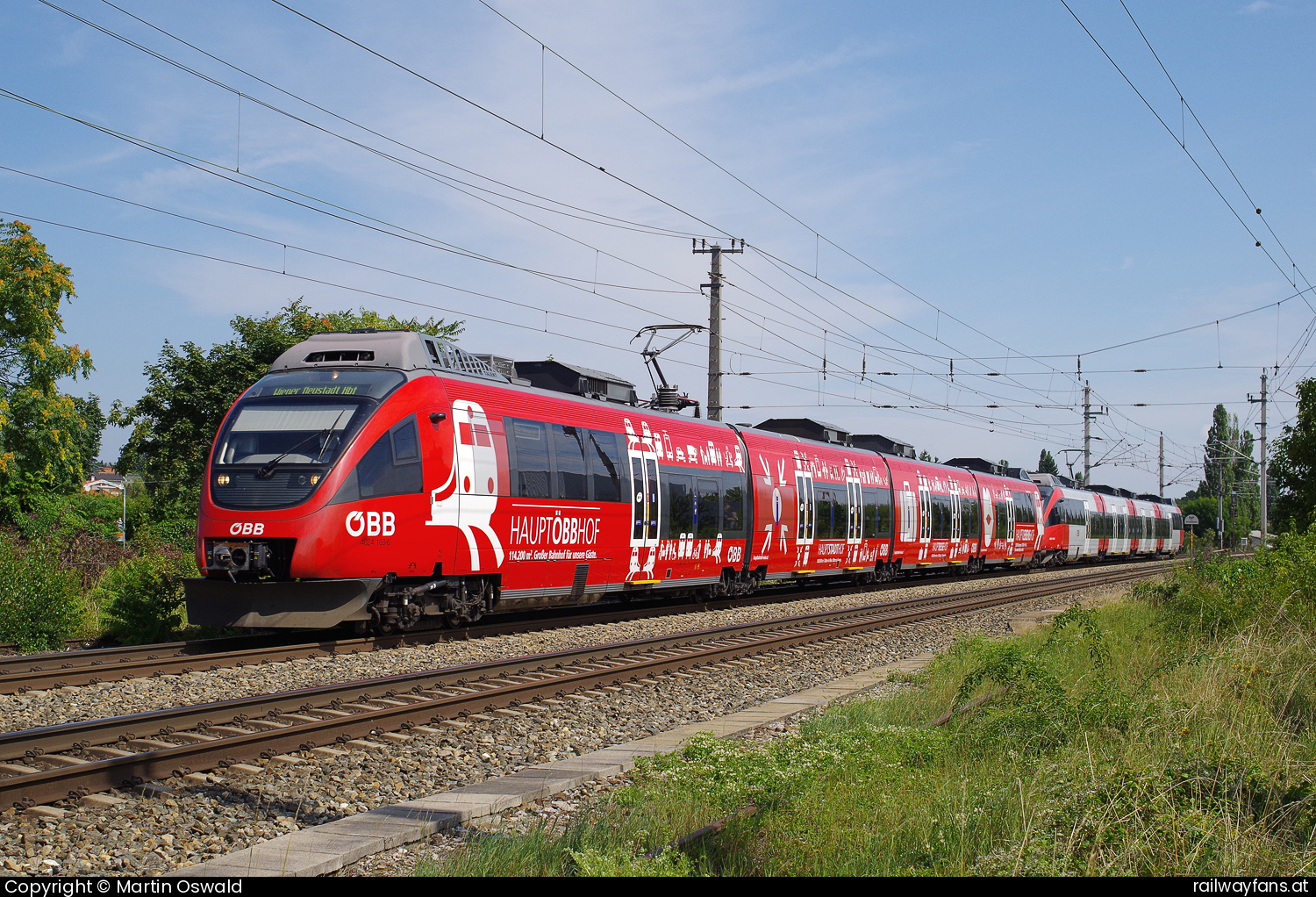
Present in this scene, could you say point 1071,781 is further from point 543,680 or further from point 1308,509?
point 1308,509

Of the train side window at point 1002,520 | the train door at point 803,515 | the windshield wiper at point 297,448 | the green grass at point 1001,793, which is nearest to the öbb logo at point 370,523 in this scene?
the windshield wiper at point 297,448

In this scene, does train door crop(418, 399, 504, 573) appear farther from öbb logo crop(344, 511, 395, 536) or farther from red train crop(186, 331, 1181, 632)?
öbb logo crop(344, 511, 395, 536)

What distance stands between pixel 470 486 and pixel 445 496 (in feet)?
1.67

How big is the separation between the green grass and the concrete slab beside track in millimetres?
452

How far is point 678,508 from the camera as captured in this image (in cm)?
1884

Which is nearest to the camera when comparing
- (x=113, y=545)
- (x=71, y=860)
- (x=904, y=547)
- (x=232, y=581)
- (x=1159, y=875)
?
(x=1159, y=875)

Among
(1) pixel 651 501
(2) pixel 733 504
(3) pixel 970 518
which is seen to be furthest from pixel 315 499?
(3) pixel 970 518

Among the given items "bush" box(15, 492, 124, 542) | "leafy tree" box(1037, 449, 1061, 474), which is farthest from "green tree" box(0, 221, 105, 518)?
"leafy tree" box(1037, 449, 1061, 474)

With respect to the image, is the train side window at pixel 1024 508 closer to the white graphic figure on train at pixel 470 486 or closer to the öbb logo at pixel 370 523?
the white graphic figure on train at pixel 470 486

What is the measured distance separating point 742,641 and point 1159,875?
10029 millimetres

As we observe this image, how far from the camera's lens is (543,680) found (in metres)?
10.2

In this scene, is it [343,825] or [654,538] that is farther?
[654,538]

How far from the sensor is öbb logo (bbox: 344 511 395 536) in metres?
12.1

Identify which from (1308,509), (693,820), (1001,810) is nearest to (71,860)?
(693,820)
